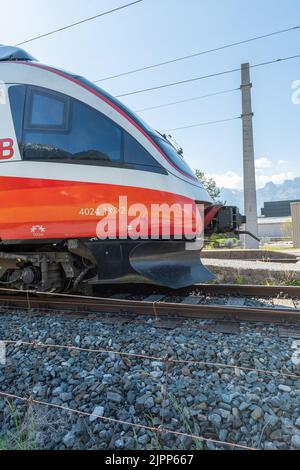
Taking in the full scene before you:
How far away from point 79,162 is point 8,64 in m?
1.96

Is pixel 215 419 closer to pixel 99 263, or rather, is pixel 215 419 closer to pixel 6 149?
pixel 99 263

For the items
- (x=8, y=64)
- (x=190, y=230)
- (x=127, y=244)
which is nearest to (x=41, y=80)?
(x=8, y=64)

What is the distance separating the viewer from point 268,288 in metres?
5.57

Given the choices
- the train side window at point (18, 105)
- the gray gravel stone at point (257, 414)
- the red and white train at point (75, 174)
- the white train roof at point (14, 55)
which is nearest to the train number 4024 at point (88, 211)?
the red and white train at point (75, 174)

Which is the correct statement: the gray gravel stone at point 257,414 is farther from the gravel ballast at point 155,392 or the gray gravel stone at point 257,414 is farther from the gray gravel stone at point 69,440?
the gray gravel stone at point 69,440

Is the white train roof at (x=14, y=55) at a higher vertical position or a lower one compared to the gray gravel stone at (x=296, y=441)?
higher

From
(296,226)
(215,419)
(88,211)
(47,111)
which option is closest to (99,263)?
(88,211)

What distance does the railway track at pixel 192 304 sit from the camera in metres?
4.04

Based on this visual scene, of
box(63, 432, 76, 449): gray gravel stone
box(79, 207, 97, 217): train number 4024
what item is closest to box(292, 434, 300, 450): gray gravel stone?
box(63, 432, 76, 449): gray gravel stone

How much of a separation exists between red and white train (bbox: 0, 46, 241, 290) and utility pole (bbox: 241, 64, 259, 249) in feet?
43.1

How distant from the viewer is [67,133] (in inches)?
189

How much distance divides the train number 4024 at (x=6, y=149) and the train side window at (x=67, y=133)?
0.21 m

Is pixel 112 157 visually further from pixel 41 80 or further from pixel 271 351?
pixel 271 351

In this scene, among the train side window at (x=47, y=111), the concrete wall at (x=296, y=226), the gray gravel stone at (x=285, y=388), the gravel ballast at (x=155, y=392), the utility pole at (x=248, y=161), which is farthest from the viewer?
the concrete wall at (x=296, y=226)
